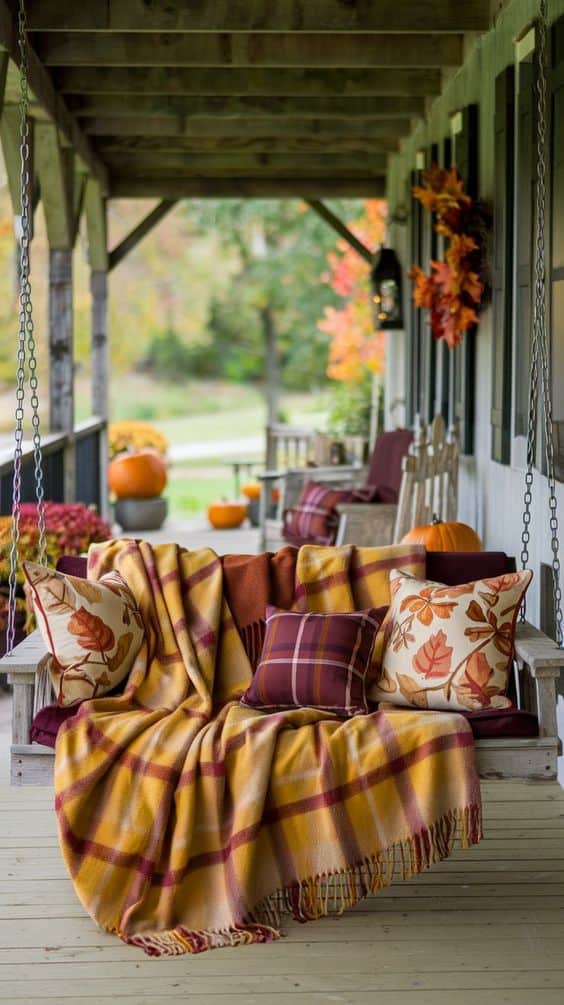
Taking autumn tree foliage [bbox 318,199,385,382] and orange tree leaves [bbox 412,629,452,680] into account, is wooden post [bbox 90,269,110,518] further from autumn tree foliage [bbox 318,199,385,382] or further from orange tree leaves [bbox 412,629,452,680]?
orange tree leaves [bbox 412,629,452,680]

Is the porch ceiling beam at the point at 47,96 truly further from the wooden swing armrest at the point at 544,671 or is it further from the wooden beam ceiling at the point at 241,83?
the wooden swing armrest at the point at 544,671

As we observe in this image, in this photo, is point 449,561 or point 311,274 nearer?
point 449,561

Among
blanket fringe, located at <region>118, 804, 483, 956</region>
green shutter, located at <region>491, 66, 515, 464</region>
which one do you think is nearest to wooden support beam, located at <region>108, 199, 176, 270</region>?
green shutter, located at <region>491, 66, 515, 464</region>

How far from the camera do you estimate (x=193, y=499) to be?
16641mm

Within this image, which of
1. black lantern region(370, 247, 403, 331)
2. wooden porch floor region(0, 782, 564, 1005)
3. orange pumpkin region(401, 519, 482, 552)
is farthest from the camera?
black lantern region(370, 247, 403, 331)

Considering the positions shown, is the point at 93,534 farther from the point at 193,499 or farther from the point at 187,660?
the point at 193,499

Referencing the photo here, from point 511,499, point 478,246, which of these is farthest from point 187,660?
point 478,246

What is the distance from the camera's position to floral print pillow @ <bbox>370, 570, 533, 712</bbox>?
3566mm

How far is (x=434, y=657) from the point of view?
361 cm

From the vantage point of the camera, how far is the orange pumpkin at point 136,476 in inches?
443

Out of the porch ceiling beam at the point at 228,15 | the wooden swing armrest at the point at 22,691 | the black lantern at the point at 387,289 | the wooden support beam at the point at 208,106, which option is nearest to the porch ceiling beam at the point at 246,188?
the black lantern at the point at 387,289

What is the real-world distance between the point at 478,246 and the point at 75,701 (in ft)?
11.6

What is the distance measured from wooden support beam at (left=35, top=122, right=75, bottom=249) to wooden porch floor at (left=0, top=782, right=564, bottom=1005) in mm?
4599

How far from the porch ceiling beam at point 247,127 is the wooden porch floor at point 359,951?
5817 mm
